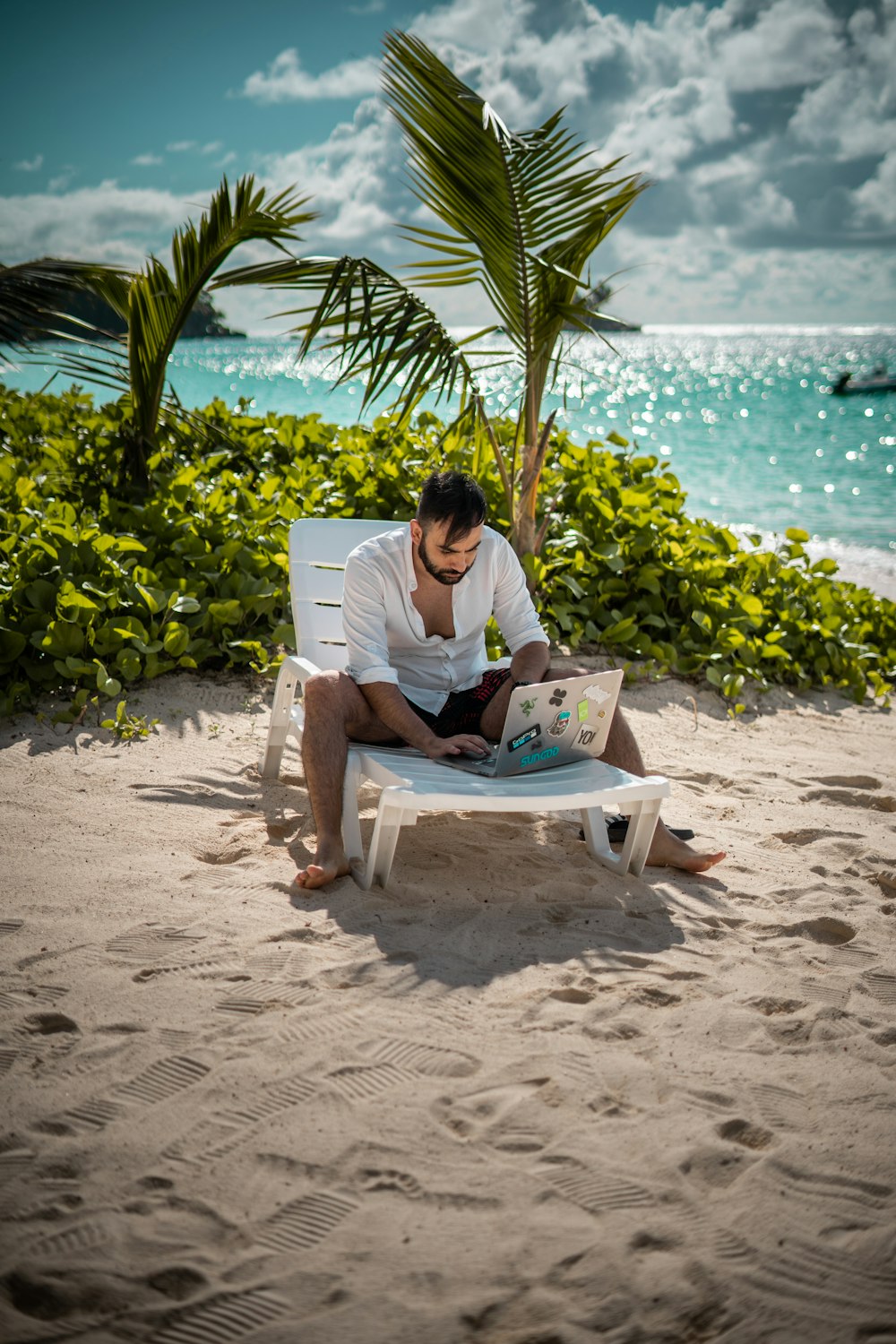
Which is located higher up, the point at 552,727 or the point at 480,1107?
the point at 552,727

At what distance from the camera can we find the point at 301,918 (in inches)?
113

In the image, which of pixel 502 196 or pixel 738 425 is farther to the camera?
pixel 738 425

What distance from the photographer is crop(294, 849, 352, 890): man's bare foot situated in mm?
3023

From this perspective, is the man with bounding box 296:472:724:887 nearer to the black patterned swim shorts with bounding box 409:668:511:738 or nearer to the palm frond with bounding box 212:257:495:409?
the black patterned swim shorts with bounding box 409:668:511:738

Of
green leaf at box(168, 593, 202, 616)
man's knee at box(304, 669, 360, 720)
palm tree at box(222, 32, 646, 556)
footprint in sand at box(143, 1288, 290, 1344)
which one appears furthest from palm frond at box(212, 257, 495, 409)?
footprint in sand at box(143, 1288, 290, 1344)

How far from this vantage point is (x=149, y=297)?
6.03 metres

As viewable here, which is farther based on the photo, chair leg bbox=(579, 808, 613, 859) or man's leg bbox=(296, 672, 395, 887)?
chair leg bbox=(579, 808, 613, 859)

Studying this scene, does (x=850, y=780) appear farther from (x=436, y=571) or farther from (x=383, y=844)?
(x=383, y=844)

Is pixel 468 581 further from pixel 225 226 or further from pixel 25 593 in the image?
pixel 225 226

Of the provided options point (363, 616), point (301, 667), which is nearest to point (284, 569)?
point (301, 667)

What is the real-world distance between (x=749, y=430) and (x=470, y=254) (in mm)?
26805

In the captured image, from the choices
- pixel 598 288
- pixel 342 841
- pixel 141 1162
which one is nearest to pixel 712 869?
pixel 342 841

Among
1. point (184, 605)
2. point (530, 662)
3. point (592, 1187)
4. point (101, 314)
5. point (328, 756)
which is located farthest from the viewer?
point (101, 314)

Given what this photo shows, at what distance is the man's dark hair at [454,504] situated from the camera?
10.5 ft
